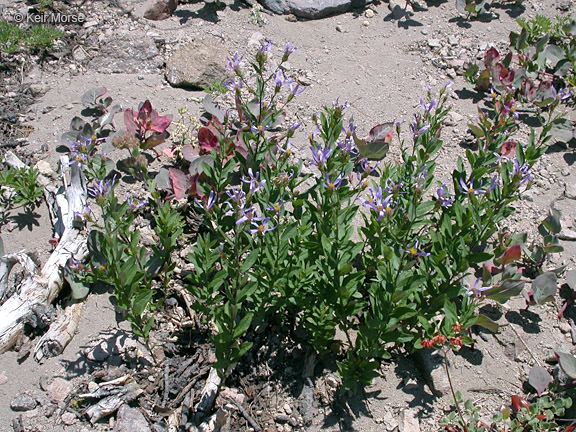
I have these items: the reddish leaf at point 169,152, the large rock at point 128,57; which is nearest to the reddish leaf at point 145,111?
the reddish leaf at point 169,152

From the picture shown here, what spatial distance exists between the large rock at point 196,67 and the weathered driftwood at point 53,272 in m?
1.68

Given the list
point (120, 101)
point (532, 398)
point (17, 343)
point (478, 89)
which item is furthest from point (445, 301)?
point (120, 101)

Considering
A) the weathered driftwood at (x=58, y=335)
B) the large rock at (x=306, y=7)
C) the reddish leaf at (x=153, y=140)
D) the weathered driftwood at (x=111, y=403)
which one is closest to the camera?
the weathered driftwood at (x=111, y=403)

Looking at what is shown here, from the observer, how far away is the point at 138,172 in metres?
4.38

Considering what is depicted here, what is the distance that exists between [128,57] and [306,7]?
2.20 m

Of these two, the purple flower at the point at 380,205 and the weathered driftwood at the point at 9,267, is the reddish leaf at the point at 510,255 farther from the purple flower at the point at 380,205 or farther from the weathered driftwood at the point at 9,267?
the weathered driftwood at the point at 9,267

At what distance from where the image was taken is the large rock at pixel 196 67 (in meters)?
5.25

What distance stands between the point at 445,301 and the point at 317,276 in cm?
75

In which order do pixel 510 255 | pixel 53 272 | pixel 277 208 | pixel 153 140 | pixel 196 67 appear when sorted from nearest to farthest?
pixel 277 208, pixel 53 272, pixel 510 255, pixel 153 140, pixel 196 67

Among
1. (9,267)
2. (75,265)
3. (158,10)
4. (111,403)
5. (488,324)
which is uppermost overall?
(158,10)

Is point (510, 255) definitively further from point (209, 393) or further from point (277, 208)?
point (209, 393)

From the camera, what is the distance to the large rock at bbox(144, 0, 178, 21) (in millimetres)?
5957

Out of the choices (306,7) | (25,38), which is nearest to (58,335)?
(25,38)

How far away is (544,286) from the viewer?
3.68m
